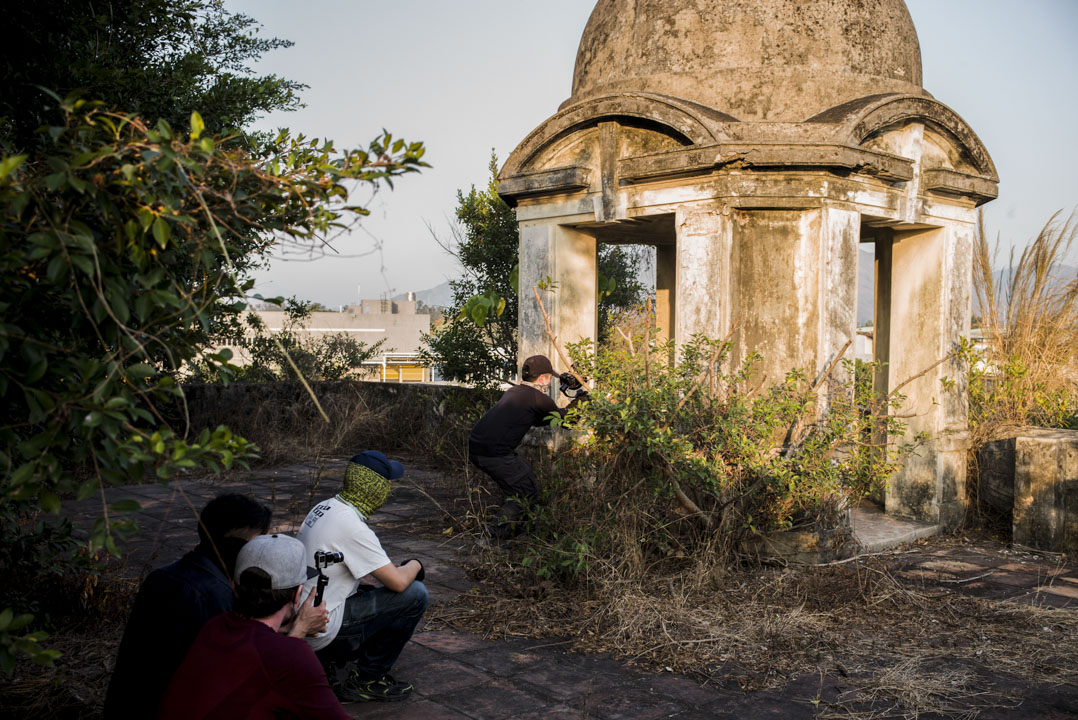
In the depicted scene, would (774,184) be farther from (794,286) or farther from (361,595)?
(361,595)

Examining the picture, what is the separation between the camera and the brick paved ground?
4.05 m

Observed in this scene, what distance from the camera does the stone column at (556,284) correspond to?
7.82 meters

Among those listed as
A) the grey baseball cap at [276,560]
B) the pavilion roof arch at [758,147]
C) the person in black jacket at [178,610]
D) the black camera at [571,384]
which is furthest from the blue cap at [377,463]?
the pavilion roof arch at [758,147]

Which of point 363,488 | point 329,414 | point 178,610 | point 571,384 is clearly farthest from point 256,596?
point 329,414

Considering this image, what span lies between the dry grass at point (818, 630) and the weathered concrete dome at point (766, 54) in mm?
3706

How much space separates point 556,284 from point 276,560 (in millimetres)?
5121

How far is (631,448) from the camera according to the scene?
588 centimetres

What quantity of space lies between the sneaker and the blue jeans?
0.03 m

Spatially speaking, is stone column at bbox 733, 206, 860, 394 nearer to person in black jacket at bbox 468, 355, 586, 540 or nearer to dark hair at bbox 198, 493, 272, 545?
person in black jacket at bbox 468, 355, 586, 540

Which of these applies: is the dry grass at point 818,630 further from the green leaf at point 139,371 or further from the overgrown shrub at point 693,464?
the green leaf at point 139,371

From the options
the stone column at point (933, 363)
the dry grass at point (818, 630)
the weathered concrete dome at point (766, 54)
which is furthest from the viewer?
the stone column at point (933, 363)

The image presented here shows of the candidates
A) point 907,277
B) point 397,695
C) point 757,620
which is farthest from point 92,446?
point 907,277

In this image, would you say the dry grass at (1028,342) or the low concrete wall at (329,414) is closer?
the dry grass at (1028,342)

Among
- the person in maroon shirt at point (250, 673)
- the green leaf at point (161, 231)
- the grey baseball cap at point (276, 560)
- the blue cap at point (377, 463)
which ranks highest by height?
the green leaf at point (161, 231)
